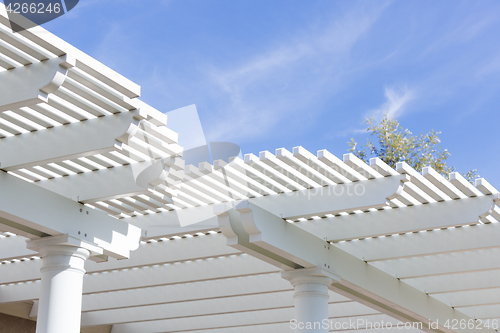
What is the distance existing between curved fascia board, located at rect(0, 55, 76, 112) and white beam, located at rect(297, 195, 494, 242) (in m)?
5.90

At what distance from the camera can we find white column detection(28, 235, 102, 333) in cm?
927

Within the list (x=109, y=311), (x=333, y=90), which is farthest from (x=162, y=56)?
(x=109, y=311)

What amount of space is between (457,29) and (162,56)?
3201cm

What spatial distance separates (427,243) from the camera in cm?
1183

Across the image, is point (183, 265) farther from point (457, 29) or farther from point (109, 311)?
point (457, 29)

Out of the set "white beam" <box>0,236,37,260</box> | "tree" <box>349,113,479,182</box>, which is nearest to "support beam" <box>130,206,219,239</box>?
"white beam" <box>0,236,37,260</box>

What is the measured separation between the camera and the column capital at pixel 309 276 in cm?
1104

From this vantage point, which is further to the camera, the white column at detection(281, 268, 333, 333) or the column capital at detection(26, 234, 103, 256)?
the white column at detection(281, 268, 333, 333)

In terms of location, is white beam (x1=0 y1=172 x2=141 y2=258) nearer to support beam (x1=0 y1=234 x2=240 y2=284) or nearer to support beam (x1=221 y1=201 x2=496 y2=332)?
support beam (x1=0 y1=234 x2=240 y2=284)

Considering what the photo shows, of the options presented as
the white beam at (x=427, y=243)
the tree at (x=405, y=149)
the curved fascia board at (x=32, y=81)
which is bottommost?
the white beam at (x=427, y=243)

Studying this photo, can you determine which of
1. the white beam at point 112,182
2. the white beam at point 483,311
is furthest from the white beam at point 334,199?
the white beam at point 483,311

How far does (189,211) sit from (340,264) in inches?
112

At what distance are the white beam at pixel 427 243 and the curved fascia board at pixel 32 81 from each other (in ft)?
23.7

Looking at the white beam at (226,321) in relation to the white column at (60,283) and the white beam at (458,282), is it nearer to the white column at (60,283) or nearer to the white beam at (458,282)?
the white beam at (458,282)
